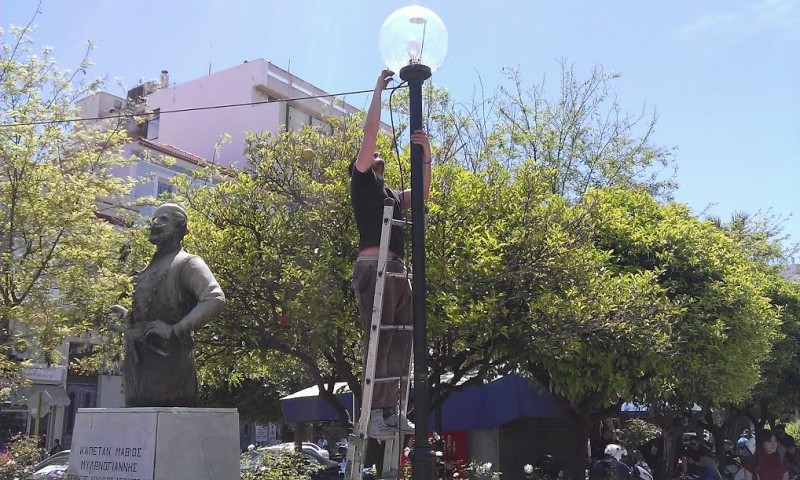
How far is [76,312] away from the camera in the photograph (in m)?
12.1

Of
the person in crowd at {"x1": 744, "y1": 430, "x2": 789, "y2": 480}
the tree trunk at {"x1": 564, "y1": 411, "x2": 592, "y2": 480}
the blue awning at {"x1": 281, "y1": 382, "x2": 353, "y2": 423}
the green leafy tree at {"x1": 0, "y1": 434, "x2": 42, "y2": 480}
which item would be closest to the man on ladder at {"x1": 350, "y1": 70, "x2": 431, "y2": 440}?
the green leafy tree at {"x1": 0, "y1": 434, "x2": 42, "y2": 480}

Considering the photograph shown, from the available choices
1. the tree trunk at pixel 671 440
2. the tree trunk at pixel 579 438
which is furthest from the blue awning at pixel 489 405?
the tree trunk at pixel 671 440

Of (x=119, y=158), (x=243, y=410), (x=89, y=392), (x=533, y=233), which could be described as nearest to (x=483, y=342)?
(x=533, y=233)

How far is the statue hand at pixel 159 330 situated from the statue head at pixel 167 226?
69 cm

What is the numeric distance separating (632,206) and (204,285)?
10.5 m

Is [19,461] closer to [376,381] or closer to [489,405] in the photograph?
[489,405]

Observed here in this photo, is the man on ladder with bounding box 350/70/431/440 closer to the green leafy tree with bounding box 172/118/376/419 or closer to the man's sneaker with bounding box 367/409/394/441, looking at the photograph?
the man's sneaker with bounding box 367/409/394/441

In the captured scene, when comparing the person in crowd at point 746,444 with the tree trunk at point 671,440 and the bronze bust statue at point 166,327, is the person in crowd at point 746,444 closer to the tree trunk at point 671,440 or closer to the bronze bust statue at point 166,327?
the tree trunk at point 671,440

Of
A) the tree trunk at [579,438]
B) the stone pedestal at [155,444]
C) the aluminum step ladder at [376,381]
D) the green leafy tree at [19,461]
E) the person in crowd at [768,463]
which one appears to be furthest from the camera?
the tree trunk at [579,438]

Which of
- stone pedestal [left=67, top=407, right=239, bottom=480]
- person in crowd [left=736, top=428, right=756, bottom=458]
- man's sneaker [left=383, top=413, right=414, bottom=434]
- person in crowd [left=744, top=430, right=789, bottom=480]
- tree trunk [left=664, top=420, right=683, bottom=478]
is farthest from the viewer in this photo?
tree trunk [left=664, top=420, right=683, bottom=478]

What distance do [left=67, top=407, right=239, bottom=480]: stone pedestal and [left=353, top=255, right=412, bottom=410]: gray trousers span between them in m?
1.06

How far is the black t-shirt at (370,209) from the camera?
17.4 feet

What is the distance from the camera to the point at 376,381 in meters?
4.88

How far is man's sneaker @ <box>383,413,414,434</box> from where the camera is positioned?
495 centimetres
